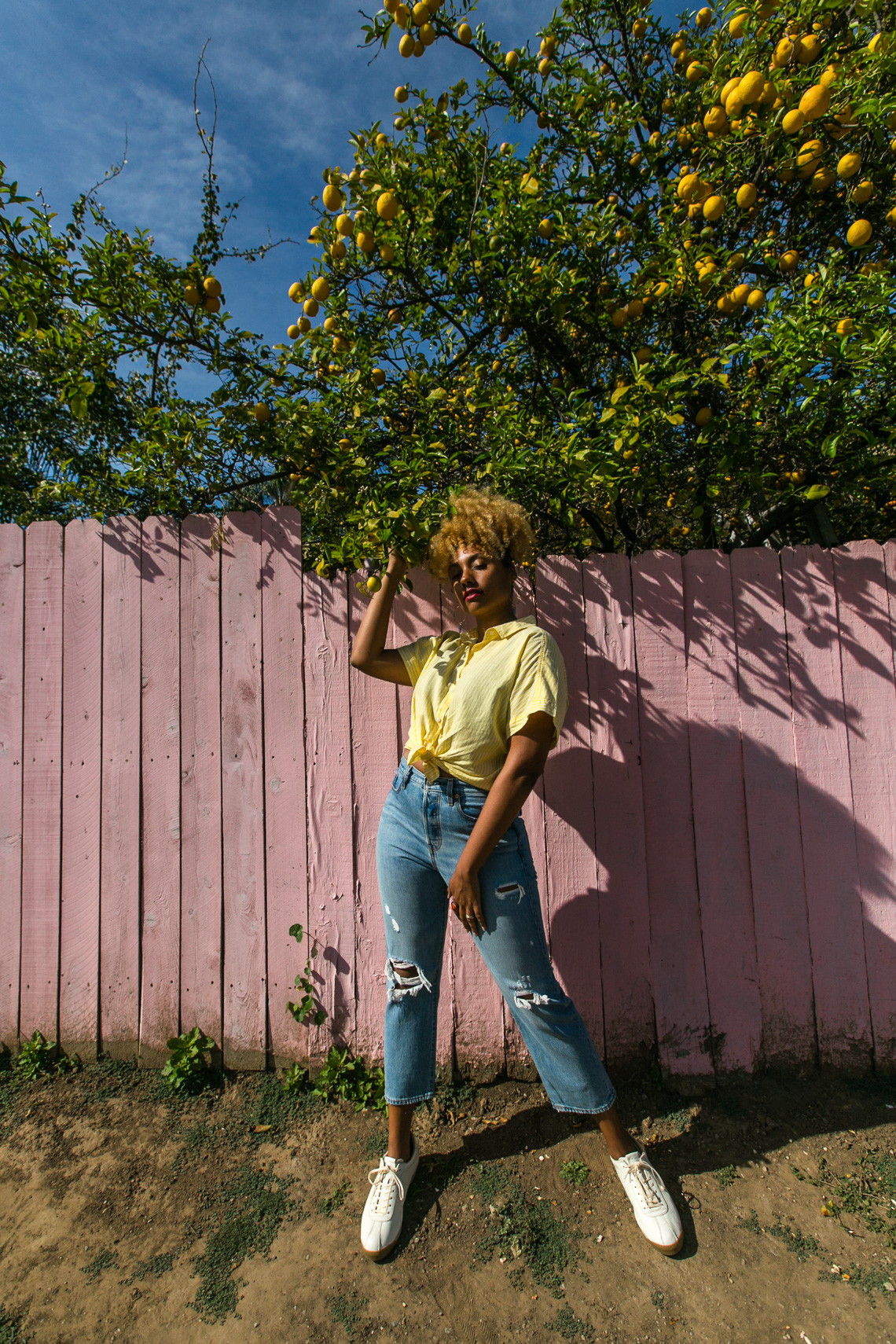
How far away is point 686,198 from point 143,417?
2.22 m

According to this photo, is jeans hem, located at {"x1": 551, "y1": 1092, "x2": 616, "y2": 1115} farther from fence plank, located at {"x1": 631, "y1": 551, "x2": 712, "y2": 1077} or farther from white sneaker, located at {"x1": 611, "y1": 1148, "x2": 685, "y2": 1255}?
fence plank, located at {"x1": 631, "y1": 551, "x2": 712, "y2": 1077}

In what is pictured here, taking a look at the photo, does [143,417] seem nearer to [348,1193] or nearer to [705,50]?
[348,1193]

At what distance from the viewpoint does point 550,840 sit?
2.35 m

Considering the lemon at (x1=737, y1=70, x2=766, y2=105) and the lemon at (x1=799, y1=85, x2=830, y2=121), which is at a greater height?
the lemon at (x1=737, y1=70, x2=766, y2=105)

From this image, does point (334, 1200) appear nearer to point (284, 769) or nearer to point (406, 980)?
point (406, 980)

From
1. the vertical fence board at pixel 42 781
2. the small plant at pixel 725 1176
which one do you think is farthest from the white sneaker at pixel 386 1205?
the vertical fence board at pixel 42 781

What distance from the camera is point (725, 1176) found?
198 cm

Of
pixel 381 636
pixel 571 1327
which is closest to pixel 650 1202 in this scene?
pixel 571 1327

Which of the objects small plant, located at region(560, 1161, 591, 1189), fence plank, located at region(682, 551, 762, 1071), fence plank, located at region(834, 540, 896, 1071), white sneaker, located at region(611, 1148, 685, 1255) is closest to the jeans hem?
white sneaker, located at region(611, 1148, 685, 1255)

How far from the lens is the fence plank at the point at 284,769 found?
2387 millimetres

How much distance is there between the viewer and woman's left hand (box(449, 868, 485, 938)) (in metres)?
1.74

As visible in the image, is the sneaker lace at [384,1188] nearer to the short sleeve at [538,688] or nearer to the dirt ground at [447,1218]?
the dirt ground at [447,1218]

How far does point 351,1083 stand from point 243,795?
3.65 ft

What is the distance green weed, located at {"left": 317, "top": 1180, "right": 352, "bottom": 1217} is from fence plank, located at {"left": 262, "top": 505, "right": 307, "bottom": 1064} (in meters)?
0.47
